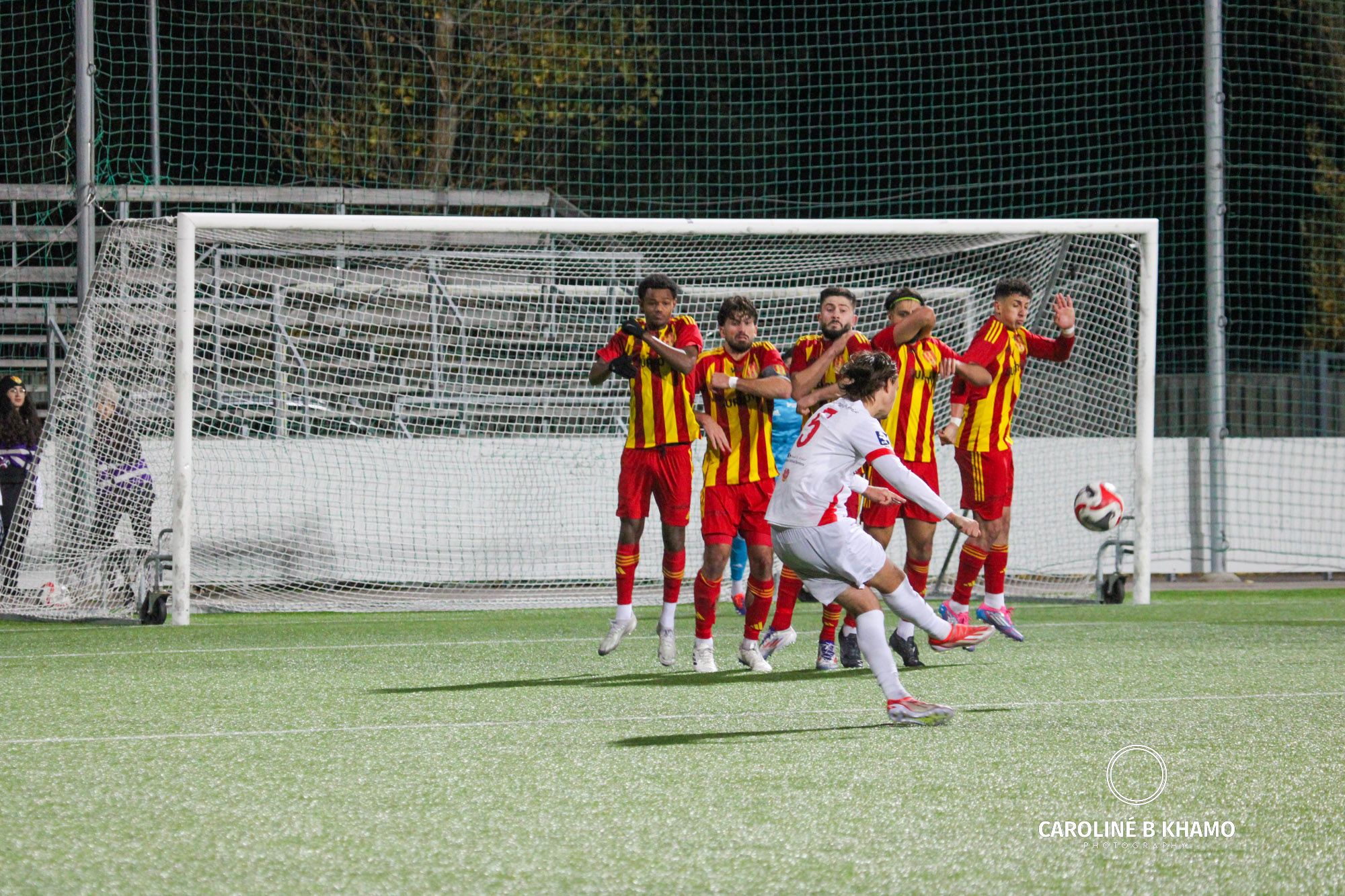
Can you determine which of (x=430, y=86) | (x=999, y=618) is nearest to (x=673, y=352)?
(x=999, y=618)

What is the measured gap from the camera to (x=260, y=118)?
16953 mm

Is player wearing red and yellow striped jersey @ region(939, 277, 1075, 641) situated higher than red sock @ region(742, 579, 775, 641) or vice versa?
player wearing red and yellow striped jersey @ region(939, 277, 1075, 641)

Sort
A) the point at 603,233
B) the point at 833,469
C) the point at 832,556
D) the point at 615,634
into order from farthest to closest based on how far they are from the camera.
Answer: the point at 603,233, the point at 615,634, the point at 833,469, the point at 832,556

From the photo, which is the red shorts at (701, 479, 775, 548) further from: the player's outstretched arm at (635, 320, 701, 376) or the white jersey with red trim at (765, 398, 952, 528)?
the white jersey with red trim at (765, 398, 952, 528)

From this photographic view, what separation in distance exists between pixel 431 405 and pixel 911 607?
837cm

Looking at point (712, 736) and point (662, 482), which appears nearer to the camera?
point (712, 736)

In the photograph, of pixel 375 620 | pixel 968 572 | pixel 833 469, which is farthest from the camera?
pixel 375 620

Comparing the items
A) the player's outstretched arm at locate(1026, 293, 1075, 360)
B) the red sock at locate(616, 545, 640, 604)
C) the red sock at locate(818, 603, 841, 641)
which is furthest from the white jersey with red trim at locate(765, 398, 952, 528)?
the player's outstretched arm at locate(1026, 293, 1075, 360)

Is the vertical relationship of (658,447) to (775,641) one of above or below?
above

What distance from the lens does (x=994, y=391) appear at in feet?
25.2

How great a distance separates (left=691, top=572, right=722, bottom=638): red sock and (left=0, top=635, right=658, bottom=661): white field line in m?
1.68

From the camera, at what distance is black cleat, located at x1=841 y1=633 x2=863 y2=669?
6840mm

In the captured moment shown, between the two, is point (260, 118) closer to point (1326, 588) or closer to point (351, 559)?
point (351, 559)

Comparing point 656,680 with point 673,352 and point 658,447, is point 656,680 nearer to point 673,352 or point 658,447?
point 658,447
